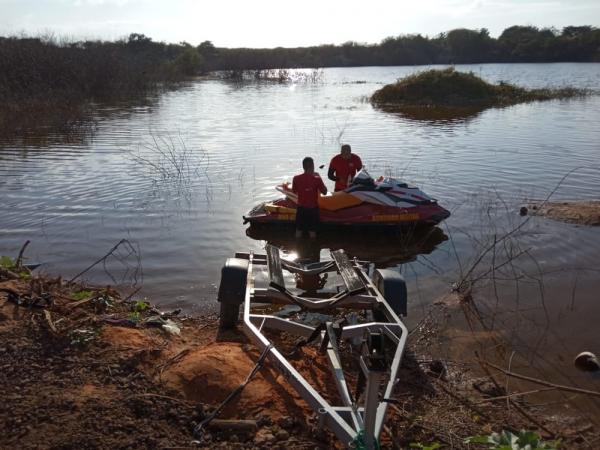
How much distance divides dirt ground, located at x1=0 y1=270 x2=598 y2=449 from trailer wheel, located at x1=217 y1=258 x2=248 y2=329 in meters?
0.20

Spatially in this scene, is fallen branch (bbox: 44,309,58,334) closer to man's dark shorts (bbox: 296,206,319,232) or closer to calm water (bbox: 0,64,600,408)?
calm water (bbox: 0,64,600,408)

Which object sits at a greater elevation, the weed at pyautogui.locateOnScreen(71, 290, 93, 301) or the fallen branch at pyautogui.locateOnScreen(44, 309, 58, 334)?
the fallen branch at pyautogui.locateOnScreen(44, 309, 58, 334)

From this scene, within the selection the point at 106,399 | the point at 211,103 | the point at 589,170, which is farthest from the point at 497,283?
the point at 211,103

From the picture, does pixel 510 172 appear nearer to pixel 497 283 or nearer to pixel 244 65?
pixel 497 283

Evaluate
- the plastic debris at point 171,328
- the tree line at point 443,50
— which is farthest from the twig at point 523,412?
the tree line at point 443,50

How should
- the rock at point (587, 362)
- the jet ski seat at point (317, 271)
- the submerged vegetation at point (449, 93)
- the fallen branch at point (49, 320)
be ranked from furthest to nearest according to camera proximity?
the submerged vegetation at point (449, 93) → the jet ski seat at point (317, 271) → the rock at point (587, 362) → the fallen branch at point (49, 320)

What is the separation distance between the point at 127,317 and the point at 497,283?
486 centimetres

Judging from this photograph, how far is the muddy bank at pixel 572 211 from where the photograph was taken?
33.5 ft

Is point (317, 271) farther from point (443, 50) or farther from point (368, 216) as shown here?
point (443, 50)

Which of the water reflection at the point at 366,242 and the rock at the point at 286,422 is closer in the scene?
the rock at the point at 286,422

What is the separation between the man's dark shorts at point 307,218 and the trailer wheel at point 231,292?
369cm

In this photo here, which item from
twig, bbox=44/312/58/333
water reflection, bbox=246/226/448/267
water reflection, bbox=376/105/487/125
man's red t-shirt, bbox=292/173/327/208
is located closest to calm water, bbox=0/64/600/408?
water reflection, bbox=246/226/448/267

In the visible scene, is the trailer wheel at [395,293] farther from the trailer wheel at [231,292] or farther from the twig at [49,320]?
the twig at [49,320]

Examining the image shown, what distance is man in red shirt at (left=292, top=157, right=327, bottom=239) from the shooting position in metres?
9.46
